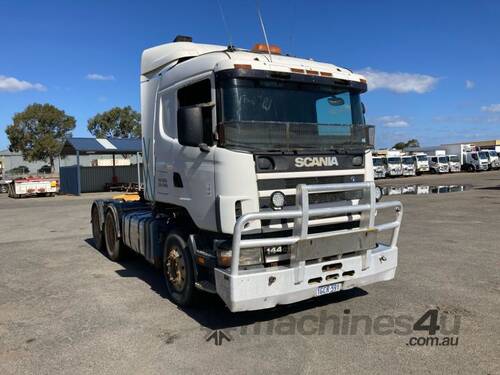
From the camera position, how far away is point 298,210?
15.3 ft

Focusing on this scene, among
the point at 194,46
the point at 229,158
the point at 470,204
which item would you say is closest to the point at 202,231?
the point at 229,158


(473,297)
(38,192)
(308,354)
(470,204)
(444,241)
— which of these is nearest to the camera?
(308,354)

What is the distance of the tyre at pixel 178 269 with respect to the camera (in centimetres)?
553

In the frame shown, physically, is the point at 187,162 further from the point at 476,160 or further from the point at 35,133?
the point at 35,133

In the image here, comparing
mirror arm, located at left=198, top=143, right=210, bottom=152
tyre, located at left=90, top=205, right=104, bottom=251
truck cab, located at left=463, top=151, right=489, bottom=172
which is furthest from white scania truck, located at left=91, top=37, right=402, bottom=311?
truck cab, located at left=463, top=151, right=489, bottom=172

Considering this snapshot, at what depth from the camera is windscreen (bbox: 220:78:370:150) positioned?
4918 mm

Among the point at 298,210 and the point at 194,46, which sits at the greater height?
the point at 194,46

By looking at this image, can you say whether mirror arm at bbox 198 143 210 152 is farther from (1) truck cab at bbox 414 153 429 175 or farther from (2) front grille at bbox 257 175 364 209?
(1) truck cab at bbox 414 153 429 175

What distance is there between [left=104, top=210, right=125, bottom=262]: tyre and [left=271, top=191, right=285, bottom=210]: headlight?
4.70m

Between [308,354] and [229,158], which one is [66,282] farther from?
[308,354]

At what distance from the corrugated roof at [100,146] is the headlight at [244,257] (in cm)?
2854

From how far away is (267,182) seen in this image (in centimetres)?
493

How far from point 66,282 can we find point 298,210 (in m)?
4.45

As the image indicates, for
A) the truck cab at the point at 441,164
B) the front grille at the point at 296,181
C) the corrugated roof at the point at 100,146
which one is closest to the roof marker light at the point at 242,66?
the front grille at the point at 296,181
